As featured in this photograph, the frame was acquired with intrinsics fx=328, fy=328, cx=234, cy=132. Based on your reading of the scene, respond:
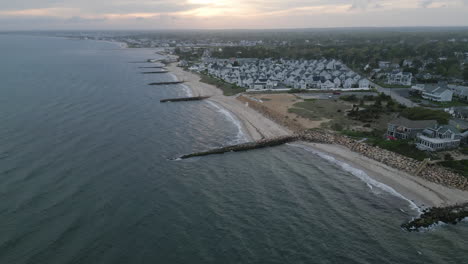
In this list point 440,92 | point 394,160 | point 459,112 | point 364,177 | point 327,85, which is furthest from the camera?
point 327,85

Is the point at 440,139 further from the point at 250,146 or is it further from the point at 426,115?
the point at 250,146

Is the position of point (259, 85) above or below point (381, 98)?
above

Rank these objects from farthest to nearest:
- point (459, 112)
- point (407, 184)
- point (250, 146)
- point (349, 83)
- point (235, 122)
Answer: point (349, 83) < point (235, 122) < point (459, 112) < point (250, 146) < point (407, 184)

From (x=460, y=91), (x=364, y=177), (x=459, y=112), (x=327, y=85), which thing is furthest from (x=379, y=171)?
(x=327, y=85)

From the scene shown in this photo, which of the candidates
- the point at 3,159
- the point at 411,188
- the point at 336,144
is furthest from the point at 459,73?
the point at 3,159

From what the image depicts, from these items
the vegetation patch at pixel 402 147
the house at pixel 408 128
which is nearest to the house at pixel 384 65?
the house at pixel 408 128

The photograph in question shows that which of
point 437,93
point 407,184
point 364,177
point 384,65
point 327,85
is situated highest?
point 384,65

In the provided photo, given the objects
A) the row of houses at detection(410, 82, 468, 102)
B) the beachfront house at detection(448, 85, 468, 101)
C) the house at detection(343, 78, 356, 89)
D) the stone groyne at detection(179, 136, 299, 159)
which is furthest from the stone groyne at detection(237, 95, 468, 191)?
the beachfront house at detection(448, 85, 468, 101)
